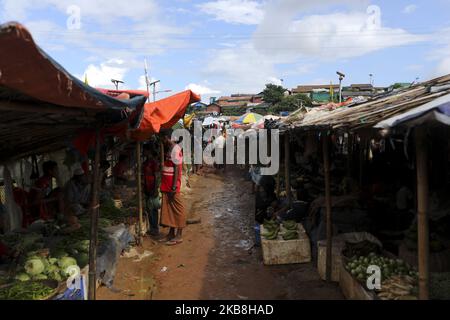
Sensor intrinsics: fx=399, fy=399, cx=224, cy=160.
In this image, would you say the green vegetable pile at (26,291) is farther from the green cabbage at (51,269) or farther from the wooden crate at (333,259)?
the wooden crate at (333,259)

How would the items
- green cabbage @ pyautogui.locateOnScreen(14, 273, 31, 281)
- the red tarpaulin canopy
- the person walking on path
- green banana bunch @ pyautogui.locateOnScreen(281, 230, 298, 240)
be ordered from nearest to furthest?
green cabbage @ pyautogui.locateOnScreen(14, 273, 31, 281) → green banana bunch @ pyautogui.locateOnScreen(281, 230, 298, 240) → the red tarpaulin canopy → the person walking on path

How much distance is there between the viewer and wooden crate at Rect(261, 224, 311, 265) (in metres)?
6.62

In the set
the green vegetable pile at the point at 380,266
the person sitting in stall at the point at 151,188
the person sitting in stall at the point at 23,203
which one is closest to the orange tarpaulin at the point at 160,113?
the person sitting in stall at the point at 151,188

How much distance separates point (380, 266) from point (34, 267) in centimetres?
417

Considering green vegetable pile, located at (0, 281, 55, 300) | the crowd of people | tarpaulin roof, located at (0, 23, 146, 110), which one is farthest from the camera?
the crowd of people

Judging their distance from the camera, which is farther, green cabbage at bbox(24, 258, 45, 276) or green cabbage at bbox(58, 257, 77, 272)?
green cabbage at bbox(58, 257, 77, 272)

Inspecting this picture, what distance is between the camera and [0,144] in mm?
6035

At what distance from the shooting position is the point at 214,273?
6473mm

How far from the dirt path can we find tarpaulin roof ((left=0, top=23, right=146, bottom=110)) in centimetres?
326

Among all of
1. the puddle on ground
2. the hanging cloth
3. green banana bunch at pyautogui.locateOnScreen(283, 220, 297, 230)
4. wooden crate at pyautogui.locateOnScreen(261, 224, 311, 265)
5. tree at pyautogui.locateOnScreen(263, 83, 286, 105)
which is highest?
tree at pyautogui.locateOnScreen(263, 83, 286, 105)

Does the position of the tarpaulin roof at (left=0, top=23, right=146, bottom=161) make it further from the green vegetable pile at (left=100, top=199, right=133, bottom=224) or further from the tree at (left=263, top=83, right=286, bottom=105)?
the tree at (left=263, top=83, right=286, bottom=105)

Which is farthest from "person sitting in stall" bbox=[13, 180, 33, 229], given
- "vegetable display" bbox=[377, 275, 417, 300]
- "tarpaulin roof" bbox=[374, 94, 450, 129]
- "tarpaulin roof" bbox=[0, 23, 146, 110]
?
"tarpaulin roof" bbox=[374, 94, 450, 129]

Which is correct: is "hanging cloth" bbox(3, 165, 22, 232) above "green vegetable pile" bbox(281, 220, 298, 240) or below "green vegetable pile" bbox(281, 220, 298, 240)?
above
